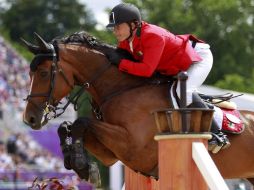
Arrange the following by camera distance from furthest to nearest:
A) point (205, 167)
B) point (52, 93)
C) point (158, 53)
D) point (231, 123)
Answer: point (231, 123), point (52, 93), point (158, 53), point (205, 167)

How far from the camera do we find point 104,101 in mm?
7363

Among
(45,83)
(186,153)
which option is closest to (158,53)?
(45,83)

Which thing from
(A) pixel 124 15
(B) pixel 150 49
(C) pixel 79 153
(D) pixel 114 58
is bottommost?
(C) pixel 79 153

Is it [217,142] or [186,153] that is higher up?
[186,153]

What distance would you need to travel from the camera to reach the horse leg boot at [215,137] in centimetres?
715

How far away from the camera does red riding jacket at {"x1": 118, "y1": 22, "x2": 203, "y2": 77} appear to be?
23.2 feet

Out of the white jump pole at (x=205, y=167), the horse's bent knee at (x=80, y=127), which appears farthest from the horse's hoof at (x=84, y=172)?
the white jump pole at (x=205, y=167)

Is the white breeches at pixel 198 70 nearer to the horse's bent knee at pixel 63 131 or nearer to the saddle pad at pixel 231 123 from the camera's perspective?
the saddle pad at pixel 231 123

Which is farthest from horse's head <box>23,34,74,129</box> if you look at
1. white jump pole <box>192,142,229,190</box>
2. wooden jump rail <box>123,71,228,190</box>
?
white jump pole <box>192,142,229,190</box>

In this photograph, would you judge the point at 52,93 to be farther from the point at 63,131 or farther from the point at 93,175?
the point at 93,175

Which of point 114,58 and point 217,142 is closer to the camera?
point 217,142

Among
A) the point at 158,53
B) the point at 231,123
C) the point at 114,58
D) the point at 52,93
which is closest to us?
the point at 158,53

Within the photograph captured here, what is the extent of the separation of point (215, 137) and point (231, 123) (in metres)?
0.42

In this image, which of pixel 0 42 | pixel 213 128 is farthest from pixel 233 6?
pixel 213 128
